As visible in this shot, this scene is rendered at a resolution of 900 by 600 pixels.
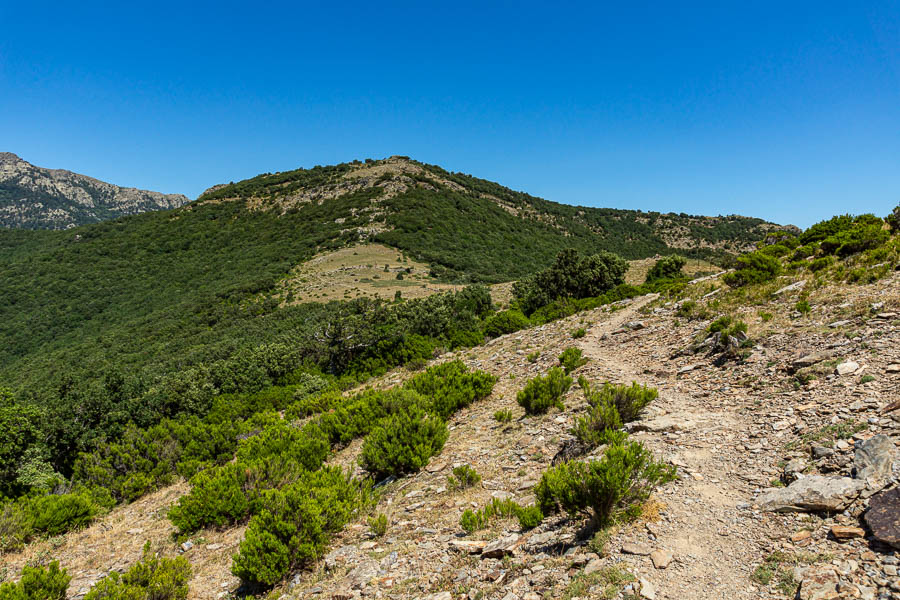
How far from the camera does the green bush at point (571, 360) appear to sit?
11.6 metres

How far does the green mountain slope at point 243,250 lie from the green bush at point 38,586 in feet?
104

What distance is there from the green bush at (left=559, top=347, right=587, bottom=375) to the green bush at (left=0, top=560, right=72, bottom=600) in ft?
34.8

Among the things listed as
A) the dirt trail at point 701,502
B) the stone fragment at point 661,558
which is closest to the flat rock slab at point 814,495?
the dirt trail at point 701,502

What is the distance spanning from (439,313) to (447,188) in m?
80.9

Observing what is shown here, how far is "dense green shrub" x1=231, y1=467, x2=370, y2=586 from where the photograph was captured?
5.16 metres

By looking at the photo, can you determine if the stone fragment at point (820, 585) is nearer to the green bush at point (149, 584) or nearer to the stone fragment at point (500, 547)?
the stone fragment at point (500, 547)

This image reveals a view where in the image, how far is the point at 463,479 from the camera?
6.85m

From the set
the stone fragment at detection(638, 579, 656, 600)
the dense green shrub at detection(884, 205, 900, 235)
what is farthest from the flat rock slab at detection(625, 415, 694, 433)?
the dense green shrub at detection(884, 205, 900, 235)

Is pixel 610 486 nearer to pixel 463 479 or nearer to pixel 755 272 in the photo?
pixel 463 479

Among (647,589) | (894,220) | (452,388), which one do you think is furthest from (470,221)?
(647,589)

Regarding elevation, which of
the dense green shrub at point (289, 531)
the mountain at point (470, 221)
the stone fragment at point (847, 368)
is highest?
the mountain at point (470, 221)

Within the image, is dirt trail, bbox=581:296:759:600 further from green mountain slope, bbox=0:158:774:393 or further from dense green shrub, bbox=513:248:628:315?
green mountain slope, bbox=0:158:774:393

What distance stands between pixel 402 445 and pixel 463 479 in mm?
1876

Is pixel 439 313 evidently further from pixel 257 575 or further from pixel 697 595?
pixel 697 595
